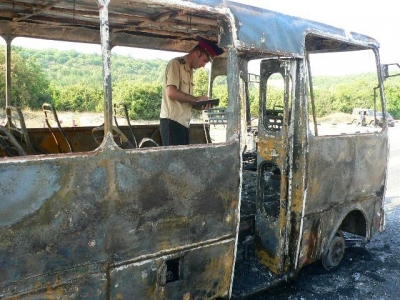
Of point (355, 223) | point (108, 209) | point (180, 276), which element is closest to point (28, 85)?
point (355, 223)

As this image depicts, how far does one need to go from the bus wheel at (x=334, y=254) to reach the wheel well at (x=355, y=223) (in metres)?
0.23

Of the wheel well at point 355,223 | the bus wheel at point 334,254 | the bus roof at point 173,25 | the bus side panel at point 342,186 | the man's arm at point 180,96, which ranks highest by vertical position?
the bus roof at point 173,25

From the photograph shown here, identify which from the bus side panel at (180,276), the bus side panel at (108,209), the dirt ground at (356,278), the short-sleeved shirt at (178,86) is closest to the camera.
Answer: the bus side panel at (108,209)

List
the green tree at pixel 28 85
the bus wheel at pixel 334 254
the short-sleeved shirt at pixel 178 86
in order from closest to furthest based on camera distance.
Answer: the short-sleeved shirt at pixel 178 86 → the bus wheel at pixel 334 254 → the green tree at pixel 28 85

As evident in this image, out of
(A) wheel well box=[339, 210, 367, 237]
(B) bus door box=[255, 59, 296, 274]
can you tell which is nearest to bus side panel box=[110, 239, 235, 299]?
(B) bus door box=[255, 59, 296, 274]

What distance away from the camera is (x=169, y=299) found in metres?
2.83

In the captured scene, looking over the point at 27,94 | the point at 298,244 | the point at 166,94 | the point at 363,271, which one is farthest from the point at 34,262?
the point at 27,94

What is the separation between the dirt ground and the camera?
404cm

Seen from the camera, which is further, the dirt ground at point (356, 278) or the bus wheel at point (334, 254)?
the bus wheel at point (334, 254)

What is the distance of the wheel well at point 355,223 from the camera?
458 cm

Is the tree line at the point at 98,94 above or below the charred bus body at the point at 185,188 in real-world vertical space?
above

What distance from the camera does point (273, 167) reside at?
147 inches

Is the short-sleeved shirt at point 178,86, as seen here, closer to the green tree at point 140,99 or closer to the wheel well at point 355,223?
the wheel well at point 355,223

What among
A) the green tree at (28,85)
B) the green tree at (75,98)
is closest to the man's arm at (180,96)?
the green tree at (28,85)
